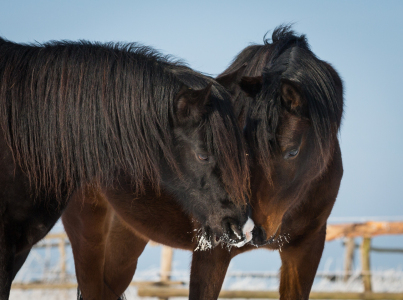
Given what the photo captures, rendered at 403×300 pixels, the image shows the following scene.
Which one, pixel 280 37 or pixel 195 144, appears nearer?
pixel 195 144

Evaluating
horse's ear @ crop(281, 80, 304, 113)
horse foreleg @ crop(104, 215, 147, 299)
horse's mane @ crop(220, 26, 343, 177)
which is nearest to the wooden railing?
horse foreleg @ crop(104, 215, 147, 299)

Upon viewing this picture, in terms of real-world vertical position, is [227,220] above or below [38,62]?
below

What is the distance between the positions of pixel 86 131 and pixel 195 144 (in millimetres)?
683

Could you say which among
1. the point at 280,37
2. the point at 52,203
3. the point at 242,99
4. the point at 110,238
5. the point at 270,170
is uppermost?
the point at 280,37

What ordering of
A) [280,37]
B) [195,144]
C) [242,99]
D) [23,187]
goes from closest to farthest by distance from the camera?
[23,187], [195,144], [242,99], [280,37]

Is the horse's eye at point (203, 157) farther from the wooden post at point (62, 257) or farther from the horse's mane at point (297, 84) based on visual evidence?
the wooden post at point (62, 257)

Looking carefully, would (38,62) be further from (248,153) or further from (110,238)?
(110,238)

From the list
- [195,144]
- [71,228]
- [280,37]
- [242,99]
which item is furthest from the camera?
[71,228]

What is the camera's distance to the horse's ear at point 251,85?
335cm

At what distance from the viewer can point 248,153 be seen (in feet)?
10.5

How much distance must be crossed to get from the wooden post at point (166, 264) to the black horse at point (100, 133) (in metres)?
4.71

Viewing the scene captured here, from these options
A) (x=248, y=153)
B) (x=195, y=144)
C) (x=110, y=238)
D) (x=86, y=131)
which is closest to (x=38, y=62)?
(x=86, y=131)

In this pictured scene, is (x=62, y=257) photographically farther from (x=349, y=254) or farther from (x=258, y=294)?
(x=349, y=254)

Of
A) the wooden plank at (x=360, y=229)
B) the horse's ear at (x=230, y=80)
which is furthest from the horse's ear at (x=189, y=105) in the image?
the wooden plank at (x=360, y=229)
